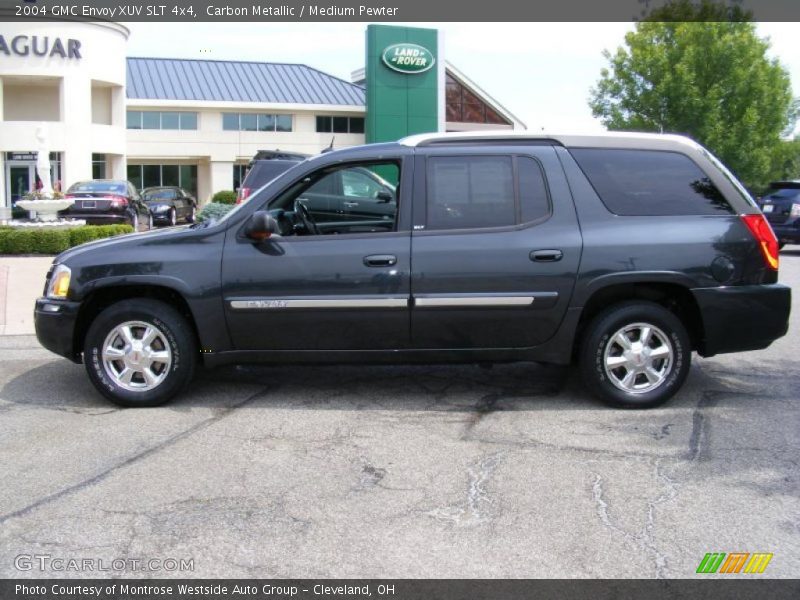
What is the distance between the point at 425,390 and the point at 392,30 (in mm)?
46372

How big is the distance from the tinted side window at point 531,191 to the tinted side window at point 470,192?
0.23ft

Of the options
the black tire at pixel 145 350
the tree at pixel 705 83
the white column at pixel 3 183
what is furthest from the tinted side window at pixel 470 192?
the white column at pixel 3 183

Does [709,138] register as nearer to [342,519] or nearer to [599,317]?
[599,317]

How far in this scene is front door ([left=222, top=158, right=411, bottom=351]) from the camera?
6.04 m

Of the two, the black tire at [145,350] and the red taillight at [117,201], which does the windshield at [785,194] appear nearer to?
the red taillight at [117,201]

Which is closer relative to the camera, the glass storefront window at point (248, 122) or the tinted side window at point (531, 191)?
the tinted side window at point (531, 191)

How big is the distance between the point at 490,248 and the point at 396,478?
1.91m

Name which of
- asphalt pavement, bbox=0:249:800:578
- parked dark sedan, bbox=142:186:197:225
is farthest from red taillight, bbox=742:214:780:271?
parked dark sedan, bbox=142:186:197:225

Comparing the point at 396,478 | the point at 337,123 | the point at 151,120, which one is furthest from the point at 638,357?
the point at 337,123

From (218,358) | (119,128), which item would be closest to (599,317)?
(218,358)

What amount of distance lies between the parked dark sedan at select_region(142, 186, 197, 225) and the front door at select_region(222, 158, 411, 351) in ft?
81.7

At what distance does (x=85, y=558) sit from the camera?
3832mm

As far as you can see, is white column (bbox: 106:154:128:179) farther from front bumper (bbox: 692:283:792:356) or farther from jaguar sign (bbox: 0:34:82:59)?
front bumper (bbox: 692:283:792:356)

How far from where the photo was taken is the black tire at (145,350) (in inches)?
242
